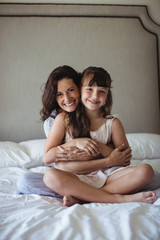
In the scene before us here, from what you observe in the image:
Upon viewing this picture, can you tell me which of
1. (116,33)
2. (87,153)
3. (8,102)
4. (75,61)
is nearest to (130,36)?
(116,33)

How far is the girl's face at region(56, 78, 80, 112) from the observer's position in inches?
54.3

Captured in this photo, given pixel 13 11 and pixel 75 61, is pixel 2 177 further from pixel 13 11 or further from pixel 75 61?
pixel 13 11

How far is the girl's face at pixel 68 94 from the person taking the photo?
1.38 meters

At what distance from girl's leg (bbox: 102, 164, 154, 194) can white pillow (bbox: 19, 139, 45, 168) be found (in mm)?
869

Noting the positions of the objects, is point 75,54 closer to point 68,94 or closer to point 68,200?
point 68,94

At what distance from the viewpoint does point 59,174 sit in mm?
1064

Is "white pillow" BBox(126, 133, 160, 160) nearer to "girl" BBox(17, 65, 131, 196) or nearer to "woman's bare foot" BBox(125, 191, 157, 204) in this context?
"girl" BBox(17, 65, 131, 196)

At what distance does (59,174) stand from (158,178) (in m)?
0.51

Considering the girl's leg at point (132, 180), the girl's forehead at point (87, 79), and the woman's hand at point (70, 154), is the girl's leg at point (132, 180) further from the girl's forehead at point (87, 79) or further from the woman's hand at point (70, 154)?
the girl's forehead at point (87, 79)

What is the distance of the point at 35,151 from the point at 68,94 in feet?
2.45

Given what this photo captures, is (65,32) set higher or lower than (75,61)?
higher

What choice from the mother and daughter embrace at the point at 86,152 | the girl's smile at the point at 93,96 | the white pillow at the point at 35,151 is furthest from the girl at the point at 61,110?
the white pillow at the point at 35,151

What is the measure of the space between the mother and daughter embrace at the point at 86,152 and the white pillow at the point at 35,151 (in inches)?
21.8

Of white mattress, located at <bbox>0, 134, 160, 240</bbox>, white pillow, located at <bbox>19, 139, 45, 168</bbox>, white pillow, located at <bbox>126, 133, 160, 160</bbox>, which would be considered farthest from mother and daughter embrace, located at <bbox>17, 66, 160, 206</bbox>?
white pillow, located at <bbox>126, 133, 160, 160</bbox>
